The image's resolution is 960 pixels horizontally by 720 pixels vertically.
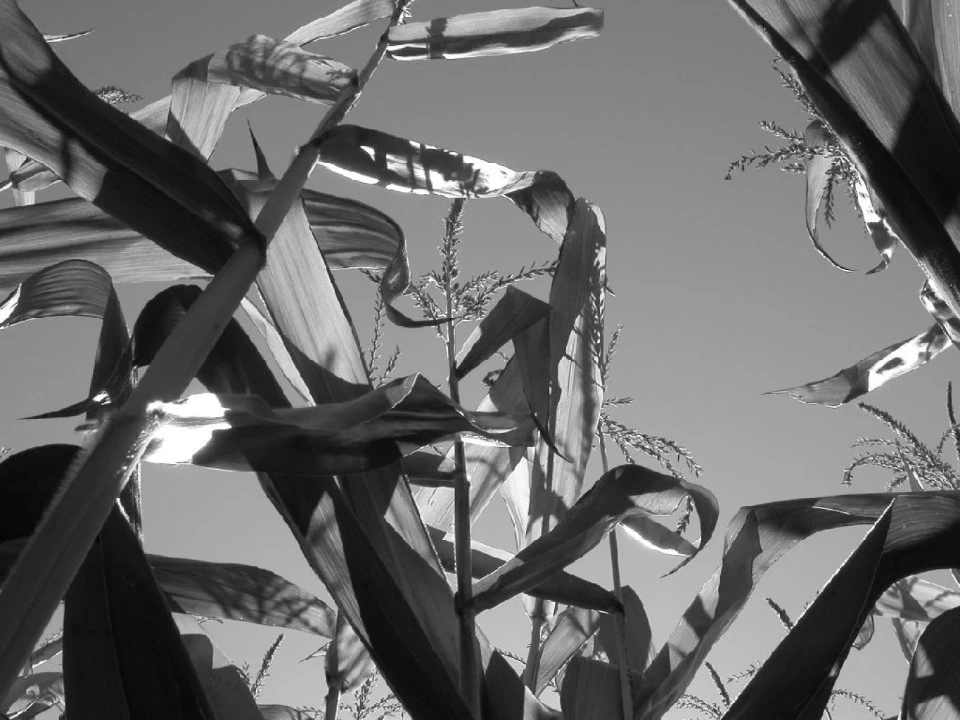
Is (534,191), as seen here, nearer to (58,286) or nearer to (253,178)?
(253,178)

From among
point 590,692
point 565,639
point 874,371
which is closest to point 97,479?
point 590,692

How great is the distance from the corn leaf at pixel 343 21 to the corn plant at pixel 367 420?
0.32 feet

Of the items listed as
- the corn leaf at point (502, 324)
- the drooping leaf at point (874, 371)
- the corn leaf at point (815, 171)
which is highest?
the corn leaf at point (815, 171)

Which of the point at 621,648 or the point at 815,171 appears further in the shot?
the point at 815,171

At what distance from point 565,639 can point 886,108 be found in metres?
0.60

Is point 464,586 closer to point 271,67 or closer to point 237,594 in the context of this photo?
point 237,594

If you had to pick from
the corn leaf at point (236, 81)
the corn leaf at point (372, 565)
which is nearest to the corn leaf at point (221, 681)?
the corn leaf at point (372, 565)

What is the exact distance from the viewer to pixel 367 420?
468 millimetres

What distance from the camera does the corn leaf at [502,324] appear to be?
2.33 feet

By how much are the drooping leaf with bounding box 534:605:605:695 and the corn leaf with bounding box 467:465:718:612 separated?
224 millimetres

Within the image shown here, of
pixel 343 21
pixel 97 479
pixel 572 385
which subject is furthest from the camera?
pixel 343 21

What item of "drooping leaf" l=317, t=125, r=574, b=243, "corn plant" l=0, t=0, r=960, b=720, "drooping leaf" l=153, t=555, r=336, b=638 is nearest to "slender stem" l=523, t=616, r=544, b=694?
"corn plant" l=0, t=0, r=960, b=720

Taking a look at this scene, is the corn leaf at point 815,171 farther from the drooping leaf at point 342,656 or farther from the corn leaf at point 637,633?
the drooping leaf at point 342,656

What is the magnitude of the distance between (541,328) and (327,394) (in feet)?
0.70
